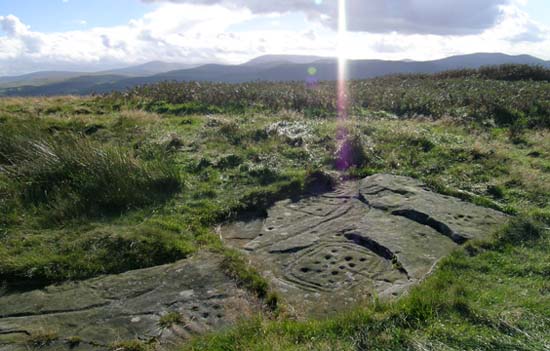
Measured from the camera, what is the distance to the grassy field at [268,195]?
12.0ft

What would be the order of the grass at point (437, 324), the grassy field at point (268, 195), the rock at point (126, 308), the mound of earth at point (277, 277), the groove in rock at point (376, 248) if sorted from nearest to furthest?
the grass at point (437, 324)
the grassy field at point (268, 195)
the rock at point (126, 308)
the mound of earth at point (277, 277)
the groove in rock at point (376, 248)

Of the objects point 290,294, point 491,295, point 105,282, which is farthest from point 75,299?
point 491,295

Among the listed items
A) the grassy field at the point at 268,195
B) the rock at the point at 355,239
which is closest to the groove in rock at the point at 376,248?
the rock at the point at 355,239

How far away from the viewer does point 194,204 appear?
6867 mm

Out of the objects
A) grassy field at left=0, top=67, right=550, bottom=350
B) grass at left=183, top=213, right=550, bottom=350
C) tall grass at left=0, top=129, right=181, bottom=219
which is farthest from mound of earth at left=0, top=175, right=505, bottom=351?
tall grass at left=0, top=129, right=181, bottom=219

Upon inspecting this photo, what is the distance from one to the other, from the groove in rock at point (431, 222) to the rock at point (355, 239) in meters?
0.01

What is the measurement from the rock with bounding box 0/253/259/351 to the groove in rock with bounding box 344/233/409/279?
5.56ft

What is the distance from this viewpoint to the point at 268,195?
719cm

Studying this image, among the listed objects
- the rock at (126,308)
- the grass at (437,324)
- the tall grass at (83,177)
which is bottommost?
the rock at (126,308)

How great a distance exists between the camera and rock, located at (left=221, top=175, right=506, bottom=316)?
4555 millimetres

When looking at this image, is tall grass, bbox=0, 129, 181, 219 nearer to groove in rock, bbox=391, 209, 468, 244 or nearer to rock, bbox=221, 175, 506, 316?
rock, bbox=221, 175, 506, 316

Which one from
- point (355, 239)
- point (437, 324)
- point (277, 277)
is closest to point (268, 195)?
point (355, 239)

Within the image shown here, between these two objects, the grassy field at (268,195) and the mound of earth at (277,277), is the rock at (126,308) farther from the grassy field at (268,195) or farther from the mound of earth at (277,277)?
the grassy field at (268,195)

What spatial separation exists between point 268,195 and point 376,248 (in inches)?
93.7
